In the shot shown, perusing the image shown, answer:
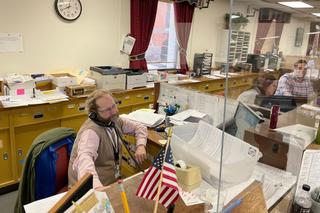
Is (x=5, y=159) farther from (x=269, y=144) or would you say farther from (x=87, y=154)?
(x=269, y=144)

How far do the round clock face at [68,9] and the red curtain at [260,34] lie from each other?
226 cm

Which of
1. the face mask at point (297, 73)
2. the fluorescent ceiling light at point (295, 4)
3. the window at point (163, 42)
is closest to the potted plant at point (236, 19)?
the fluorescent ceiling light at point (295, 4)

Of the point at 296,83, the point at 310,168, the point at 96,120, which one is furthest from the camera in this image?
the point at 296,83

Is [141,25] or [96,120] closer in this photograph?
[96,120]

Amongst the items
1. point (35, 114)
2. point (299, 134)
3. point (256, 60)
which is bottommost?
point (35, 114)

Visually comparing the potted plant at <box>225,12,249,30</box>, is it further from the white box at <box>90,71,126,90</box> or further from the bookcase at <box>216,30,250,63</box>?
the white box at <box>90,71,126,90</box>

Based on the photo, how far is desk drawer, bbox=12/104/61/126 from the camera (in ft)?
8.64

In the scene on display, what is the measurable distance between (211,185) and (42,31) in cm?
286

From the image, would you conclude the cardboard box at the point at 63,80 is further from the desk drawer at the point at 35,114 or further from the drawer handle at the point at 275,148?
the drawer handle at the point at 275,148

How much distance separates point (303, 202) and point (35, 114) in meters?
2.46

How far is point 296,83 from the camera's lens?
7.84 ft

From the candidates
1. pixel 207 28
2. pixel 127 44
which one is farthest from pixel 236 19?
pixel 207 28

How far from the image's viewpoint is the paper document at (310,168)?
1.42 metres

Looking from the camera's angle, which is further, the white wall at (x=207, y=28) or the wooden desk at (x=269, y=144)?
the white wall at (x=207, y=28)
